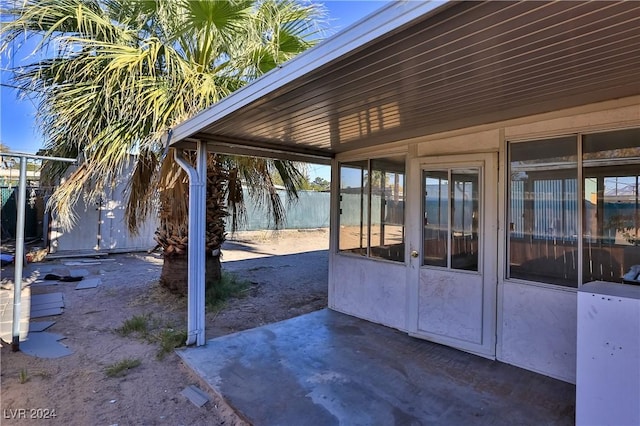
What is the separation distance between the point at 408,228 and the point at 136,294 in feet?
16.0

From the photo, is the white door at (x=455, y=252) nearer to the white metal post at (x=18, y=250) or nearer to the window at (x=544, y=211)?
the window at (x=544, y=211)

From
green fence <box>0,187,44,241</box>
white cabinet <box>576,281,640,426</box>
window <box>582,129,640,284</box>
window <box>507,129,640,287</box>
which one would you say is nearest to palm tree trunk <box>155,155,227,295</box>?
window <box>507,129,640,287</box>

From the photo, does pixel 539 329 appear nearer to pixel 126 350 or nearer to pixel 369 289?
pixel 369 289

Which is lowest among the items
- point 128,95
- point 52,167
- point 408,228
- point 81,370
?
point 81,370

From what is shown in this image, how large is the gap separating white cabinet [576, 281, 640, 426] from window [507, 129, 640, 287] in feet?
2.38

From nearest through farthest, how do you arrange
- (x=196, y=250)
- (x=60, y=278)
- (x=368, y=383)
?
1. (x=368, y=383)
2. (x=196, y=250)
3. (x=60, y=278)

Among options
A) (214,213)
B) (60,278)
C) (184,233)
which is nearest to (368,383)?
→ (214,213)

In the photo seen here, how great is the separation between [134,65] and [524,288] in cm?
478

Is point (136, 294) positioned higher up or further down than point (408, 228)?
further down

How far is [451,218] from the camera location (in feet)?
12.9

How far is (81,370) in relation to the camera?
3.42m

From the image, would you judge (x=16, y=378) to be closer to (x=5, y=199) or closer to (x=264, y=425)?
(x=264, y=425)

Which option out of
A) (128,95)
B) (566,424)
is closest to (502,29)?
(566,424)

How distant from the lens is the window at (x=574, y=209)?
2855 mm
